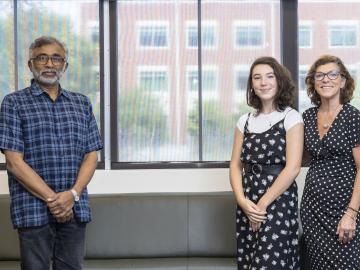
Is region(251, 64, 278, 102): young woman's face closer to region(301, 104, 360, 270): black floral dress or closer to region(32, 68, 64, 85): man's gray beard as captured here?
region(301, 104, 360, 270): black floral dress

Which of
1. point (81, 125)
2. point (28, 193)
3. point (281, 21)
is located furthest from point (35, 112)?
point (281, 21)

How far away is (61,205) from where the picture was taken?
6.70ft

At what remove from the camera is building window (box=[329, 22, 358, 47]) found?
3547mm

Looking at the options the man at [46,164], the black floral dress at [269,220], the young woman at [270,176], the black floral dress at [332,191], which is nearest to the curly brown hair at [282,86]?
the young woman at [270,176]

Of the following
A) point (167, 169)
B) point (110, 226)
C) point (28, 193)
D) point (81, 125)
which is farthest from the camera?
point (167, 169)

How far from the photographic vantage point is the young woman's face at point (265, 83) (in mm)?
2207

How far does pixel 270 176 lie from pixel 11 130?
119 centimetres

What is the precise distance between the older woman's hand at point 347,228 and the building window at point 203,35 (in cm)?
191

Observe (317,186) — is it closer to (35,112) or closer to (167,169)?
(35,112)

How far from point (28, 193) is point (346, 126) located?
1.45m

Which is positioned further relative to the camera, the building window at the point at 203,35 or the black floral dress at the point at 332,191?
the building window at the point at 203,35

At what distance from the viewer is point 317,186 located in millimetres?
2084

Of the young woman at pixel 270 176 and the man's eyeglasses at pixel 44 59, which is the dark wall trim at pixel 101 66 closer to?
the man's eyeglasses at pixel 44 59

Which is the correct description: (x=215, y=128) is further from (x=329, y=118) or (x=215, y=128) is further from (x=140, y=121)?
(x=329, y=118)
